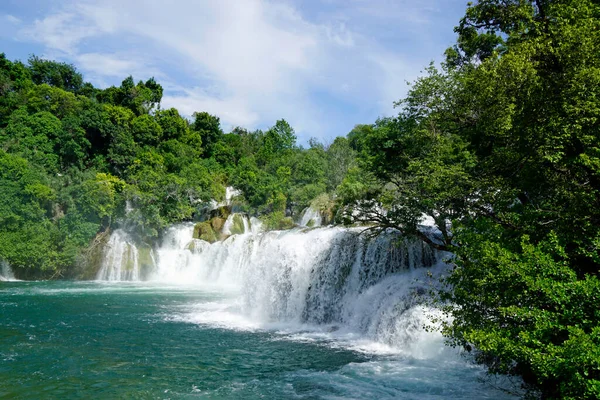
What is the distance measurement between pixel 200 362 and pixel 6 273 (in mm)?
22301

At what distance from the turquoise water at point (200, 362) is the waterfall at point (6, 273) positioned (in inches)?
464

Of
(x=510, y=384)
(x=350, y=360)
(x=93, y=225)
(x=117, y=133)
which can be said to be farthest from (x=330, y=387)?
(x=117, y=133)

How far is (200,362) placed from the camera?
10.4 m

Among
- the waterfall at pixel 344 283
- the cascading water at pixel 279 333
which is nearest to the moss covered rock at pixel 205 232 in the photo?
the cascading water at pixel 279 333

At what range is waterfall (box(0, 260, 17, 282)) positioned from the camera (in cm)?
2609

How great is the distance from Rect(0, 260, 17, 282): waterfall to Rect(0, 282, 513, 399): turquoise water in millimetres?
11796

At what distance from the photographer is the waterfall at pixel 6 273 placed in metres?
26.1

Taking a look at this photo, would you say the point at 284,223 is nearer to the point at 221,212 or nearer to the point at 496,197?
the point at 221,212

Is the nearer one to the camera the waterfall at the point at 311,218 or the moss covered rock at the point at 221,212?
the waterfall at the point at 311,218

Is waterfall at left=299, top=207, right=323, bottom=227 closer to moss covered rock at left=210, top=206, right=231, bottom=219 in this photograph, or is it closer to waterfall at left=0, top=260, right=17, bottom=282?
moss covered rock at left=210, top=206, right=231, bottom=219

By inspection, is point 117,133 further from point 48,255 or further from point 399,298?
point 399,298

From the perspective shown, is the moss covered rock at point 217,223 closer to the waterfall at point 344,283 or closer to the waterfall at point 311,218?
the waterfall at point 311,218

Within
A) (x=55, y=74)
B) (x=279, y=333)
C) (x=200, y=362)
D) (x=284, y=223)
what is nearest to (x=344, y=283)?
(x=279, y=333)

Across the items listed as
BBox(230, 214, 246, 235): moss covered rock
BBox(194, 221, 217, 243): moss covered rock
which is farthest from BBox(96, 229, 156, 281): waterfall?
BBox(230, 214, 246, 235): moss covered rock
